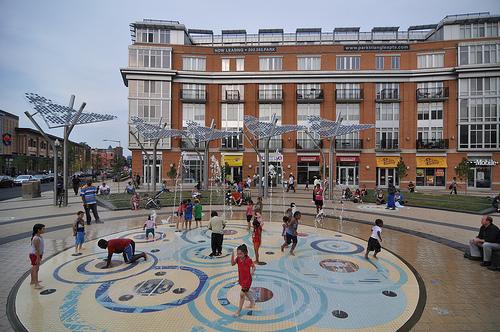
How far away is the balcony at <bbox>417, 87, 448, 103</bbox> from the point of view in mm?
38419

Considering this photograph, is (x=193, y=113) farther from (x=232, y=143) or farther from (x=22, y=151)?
(x=22, y=151)

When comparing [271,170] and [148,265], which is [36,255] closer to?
[148,265]

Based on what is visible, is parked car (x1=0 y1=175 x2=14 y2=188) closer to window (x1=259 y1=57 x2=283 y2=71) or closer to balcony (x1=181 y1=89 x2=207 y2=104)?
balcony (x1=181 y1=89 x2=207 y2=104)

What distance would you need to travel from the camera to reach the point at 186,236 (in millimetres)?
12141

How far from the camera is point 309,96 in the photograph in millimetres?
40094

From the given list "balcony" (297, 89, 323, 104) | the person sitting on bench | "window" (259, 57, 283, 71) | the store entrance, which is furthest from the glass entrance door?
the person sitting on bench

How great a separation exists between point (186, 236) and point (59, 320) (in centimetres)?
664

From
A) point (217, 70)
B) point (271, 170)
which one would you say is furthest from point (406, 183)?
point (217, 70)

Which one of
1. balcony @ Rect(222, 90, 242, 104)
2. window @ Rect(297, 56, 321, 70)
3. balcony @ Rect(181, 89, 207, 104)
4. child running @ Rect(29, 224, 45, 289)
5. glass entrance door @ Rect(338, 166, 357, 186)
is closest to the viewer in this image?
child running @ Rect(29, 224, 45, 289)

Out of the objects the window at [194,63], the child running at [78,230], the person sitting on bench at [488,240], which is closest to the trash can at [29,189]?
the child running at [78,230]

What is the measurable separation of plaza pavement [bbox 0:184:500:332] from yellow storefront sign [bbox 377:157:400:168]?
1952cm

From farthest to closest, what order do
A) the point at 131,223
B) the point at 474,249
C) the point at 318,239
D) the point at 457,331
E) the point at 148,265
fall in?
the point at 131,223, the point at 318,239, the point at 474,249, the point at 148,265, the point at 457,331

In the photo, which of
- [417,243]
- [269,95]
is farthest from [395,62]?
[417,243]

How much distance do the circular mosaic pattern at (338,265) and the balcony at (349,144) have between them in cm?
3238
